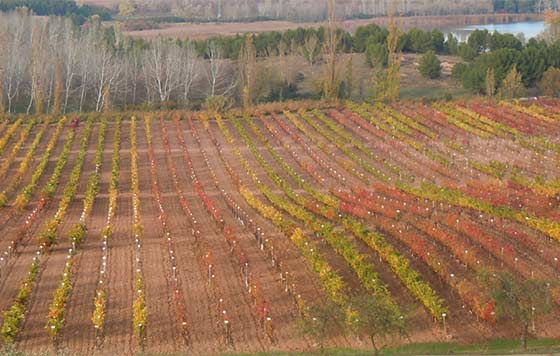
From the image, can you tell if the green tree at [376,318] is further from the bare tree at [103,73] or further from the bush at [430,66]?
the bush at [430,66]

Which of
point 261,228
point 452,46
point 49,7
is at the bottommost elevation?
point 261,228

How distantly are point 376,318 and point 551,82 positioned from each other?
3169 cm

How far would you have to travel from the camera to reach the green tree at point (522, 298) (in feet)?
41.3

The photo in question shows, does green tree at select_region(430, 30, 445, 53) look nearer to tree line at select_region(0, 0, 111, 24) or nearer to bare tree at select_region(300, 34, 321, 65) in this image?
bare tree at select_region(300, 34, 321, 65)

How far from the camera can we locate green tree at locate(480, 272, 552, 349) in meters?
12.6

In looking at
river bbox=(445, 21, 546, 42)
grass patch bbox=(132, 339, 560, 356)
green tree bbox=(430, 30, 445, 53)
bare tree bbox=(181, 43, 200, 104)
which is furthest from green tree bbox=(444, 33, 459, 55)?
grass patch bbox=(132, 339, 560, 356)

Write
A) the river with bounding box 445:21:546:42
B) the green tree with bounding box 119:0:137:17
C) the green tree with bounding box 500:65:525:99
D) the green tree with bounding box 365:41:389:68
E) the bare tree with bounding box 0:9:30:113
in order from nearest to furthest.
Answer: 1. the green tree with bounding box 500:65:525:99
2. the bare tree with bounding box 0:9:30:113
3. the green tree with bounding box 365:41:389:68
4. the river with bounding box 445:21:546:42
5. the green tree with bounding box 119:0:137:17

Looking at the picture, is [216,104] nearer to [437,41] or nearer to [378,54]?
[378,54]

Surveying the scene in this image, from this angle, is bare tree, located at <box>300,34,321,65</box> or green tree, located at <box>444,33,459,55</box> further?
green tree, located at <box>444,33,459,55</box>

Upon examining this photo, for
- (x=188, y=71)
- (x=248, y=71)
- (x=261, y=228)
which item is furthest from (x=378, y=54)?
(x=261, y=228)

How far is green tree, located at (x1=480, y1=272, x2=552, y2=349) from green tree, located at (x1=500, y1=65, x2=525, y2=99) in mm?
27887

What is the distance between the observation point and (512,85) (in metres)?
39.4

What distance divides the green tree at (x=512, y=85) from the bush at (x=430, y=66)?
629 cm

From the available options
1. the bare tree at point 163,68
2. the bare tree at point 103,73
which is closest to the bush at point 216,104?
the bare tree at point 163,68
